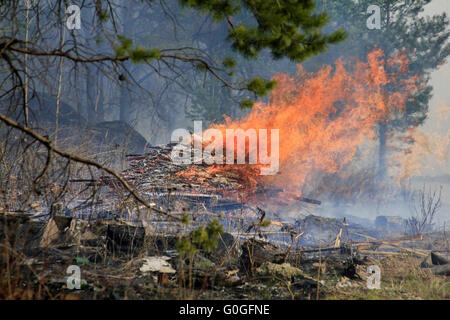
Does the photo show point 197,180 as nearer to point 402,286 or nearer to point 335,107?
point 402,286

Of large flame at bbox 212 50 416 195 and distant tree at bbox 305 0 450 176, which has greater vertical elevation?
distant tree at bbox 305 0 450 176

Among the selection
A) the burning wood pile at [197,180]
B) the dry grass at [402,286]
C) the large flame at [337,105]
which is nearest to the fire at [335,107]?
the large flame at [337,105]

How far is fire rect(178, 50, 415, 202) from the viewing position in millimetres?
18453

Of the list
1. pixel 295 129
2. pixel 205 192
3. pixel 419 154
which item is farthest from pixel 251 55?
pixel 419 154

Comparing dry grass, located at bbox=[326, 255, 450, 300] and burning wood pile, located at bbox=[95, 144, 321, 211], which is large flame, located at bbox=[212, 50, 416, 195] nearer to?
burning wood pile, located at bbox=[95, 144, 321, 211]

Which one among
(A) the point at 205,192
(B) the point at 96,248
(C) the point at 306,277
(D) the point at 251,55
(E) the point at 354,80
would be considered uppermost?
(E) the point at 354,80

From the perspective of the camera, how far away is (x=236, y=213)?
1184 centimetres

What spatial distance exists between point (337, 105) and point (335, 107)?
630 mm

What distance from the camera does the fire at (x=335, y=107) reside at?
18453mm

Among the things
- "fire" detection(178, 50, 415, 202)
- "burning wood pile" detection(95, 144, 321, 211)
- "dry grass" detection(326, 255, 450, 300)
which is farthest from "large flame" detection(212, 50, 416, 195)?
"dry grass" detection(326, 255, 450, 300)

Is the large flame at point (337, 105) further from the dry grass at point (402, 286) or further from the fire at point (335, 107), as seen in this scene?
the dry grass at point (402, 286)

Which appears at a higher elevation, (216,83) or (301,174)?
(216,83)
